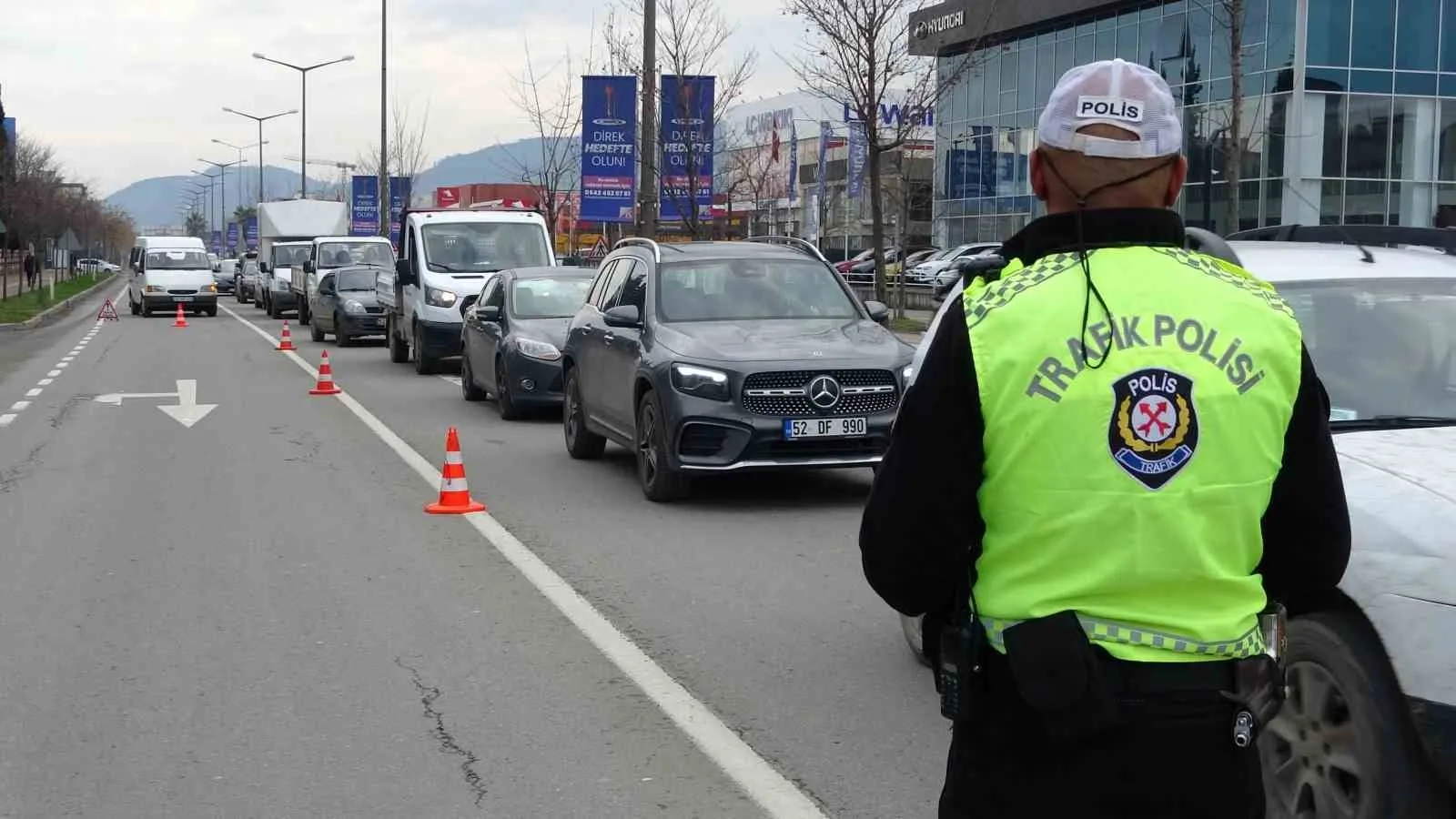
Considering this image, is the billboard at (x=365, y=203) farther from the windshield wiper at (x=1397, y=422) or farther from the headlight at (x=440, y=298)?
the windshield wiper at (x=1397, y=422)

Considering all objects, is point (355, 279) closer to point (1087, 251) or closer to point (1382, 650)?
point (1382, 650)

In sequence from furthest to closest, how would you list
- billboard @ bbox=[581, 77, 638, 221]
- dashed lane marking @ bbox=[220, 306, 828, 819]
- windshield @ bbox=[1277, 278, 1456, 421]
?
billboard @ bbox=[581, 77, 638, 221] → windshield @ bbox=[1277, 278, 1456, 421] → dashed lane marking @ bbox=[220, 306, 828, 819]

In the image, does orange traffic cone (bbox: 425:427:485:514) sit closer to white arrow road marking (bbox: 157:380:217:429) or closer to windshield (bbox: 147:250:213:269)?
white arrow road marking (bbox: 157:380:217:429)

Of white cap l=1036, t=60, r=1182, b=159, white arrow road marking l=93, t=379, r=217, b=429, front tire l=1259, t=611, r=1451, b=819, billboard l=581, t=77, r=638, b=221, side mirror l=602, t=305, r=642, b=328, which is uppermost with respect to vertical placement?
billboard l=581, t=77, r=638, b=221

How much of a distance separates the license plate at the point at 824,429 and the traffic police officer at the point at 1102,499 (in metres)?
7.81

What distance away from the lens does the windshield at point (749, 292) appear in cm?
1173

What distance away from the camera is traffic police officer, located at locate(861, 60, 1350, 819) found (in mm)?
2328

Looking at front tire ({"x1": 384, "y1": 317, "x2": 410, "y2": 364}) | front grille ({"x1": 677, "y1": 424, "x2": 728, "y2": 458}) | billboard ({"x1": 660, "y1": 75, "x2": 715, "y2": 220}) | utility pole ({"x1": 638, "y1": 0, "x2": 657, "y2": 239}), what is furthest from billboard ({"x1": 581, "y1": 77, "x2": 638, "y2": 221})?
front grille ({"x1": 677, "y1": 424, "x2": 728, "y2": 458})

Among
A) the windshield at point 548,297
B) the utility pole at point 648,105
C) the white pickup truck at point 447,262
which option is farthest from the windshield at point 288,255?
the windshield at point 548,297

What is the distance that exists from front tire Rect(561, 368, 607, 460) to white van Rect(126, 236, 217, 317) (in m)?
34.0

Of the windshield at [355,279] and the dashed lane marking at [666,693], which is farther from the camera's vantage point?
the windshield at [355,279]

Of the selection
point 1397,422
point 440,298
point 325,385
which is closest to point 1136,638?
point 1397,422

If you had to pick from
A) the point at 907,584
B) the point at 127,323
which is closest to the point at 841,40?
the point at 127,323

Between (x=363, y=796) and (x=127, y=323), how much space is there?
39.4m
